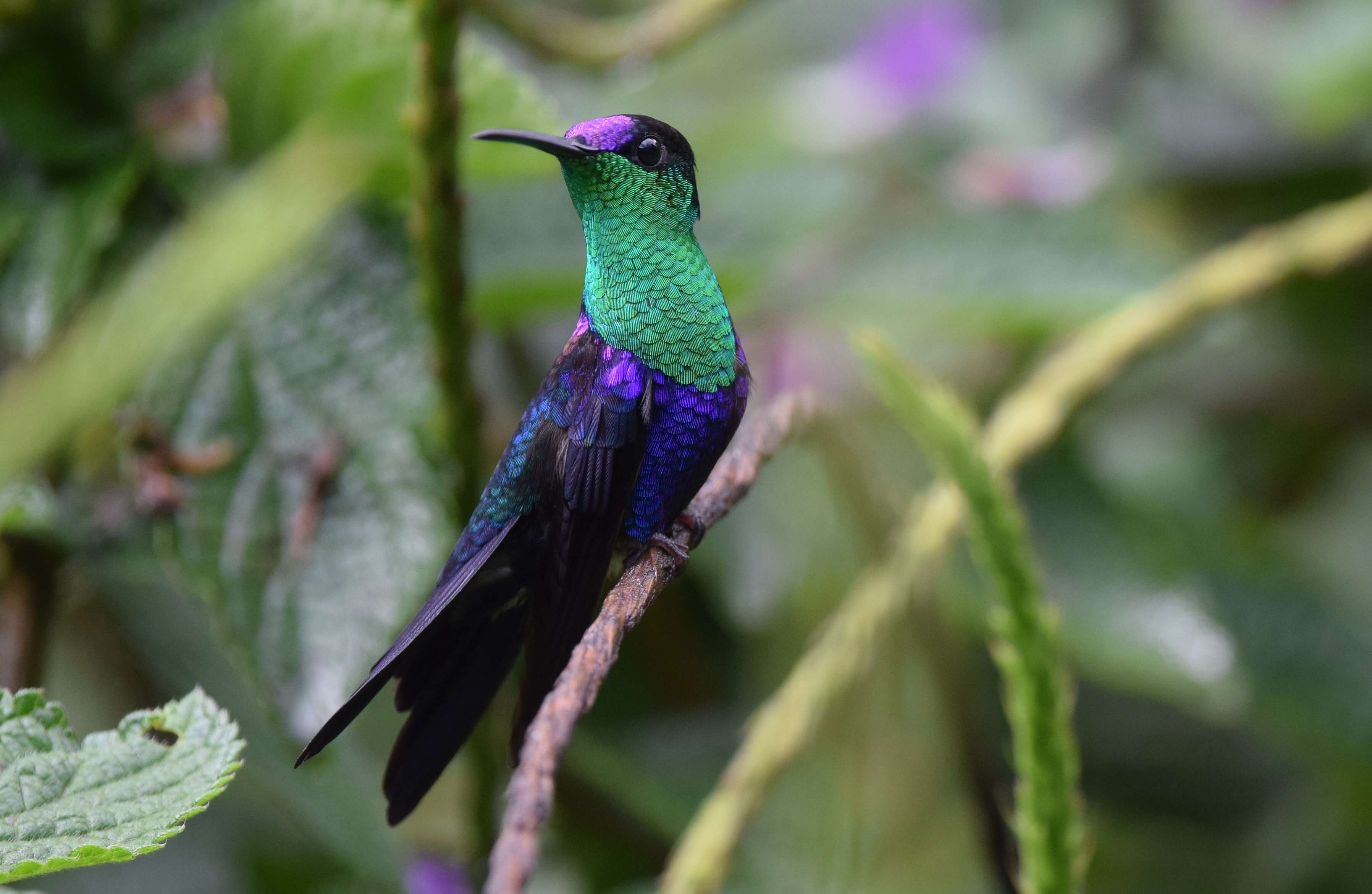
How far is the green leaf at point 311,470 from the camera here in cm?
86

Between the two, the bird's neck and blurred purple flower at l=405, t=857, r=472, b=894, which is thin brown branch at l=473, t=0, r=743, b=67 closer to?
the bird's neck

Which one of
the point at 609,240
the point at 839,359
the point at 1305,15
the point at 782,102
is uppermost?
the point at 609,240

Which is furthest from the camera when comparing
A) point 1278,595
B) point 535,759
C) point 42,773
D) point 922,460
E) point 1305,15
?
point 1305,15

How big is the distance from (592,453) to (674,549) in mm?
71

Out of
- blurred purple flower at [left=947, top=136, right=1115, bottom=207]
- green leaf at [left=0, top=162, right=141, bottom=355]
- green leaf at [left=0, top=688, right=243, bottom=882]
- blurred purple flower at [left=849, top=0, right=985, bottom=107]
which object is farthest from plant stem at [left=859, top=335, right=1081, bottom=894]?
blurred purple flower at [left=849, top=0, right=985, bottom=107]

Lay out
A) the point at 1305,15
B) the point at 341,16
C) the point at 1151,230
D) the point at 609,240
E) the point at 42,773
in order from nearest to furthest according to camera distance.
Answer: the point at 42,773, the point at 609,240, the point at 341,16, the point at 1305,15, the point at 1151,230

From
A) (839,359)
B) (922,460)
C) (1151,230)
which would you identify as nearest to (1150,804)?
(922,460)

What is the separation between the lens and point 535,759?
32 cm

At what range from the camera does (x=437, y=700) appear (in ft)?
1.62

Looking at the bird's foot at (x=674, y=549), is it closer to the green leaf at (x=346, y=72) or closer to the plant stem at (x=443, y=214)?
the plant stem at (x=443, y=214)

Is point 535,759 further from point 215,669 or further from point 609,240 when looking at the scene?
point 215,669

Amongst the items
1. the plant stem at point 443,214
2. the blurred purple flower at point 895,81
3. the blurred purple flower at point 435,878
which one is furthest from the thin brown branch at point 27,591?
the blurred purple flower at point 895,81

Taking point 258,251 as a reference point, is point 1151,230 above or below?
below

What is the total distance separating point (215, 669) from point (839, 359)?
111 cm
